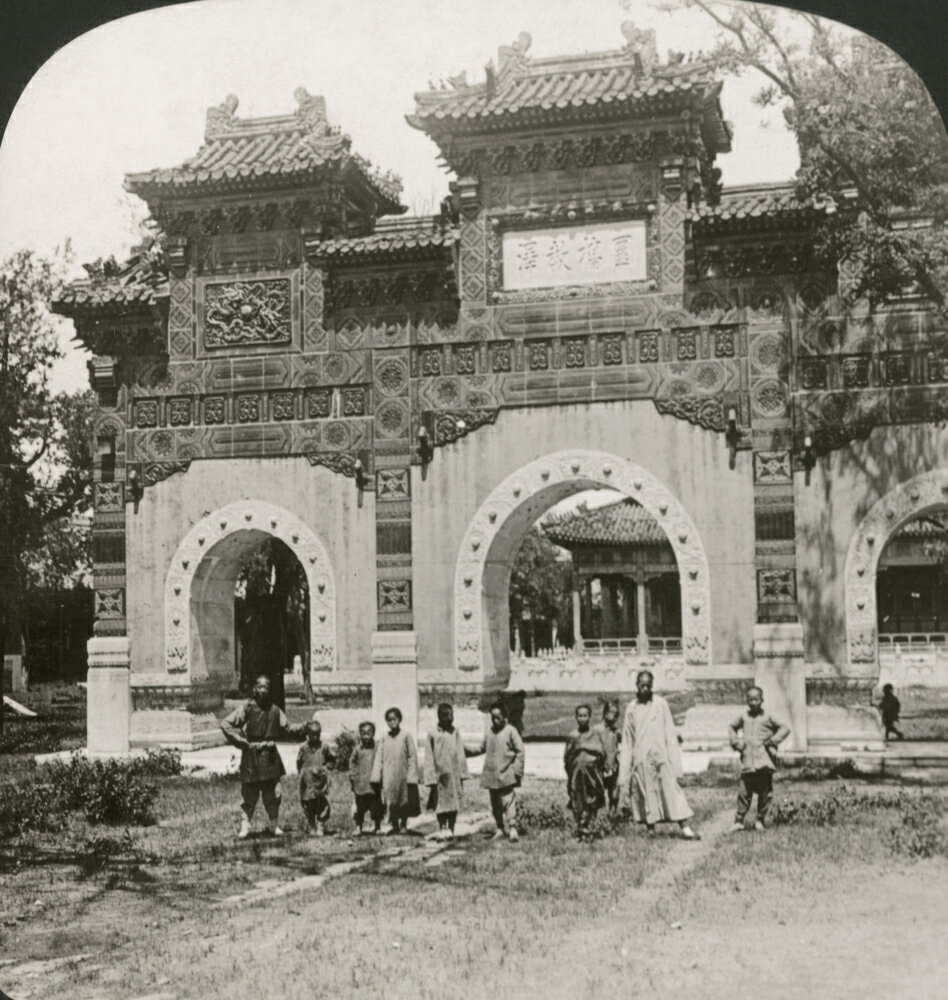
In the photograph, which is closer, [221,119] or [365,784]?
[221,119]

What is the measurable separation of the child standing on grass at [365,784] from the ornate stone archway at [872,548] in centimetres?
435

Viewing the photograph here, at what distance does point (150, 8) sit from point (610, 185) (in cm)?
638

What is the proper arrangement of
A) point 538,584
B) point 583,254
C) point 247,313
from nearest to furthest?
point 583,254
point 247,313
point 538,584

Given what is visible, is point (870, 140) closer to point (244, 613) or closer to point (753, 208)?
point (753, 208)

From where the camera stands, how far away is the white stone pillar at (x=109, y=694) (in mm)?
13352

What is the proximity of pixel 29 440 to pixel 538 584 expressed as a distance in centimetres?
739

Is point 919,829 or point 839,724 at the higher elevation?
point 839,724

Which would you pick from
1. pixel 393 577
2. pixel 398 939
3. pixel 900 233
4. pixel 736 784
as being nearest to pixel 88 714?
pixel 393 577

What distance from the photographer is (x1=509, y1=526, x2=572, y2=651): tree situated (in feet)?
57.0

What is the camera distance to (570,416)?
41.2 ft

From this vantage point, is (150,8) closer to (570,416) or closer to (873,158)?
(873,158)

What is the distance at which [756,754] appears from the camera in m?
8.66

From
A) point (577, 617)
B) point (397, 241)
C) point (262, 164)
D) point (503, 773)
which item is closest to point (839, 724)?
point (503, 773)

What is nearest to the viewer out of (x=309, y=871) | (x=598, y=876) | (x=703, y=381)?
(x=598, y=876)
